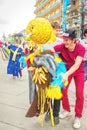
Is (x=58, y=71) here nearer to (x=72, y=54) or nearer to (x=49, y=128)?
(x=72, y=54)

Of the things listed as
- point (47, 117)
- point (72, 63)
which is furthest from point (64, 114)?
point (72, 63)

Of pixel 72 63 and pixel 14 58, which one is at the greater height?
pixel 72 63

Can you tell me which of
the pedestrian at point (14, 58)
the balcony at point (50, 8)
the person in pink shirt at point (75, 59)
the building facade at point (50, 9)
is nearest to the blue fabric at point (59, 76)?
the person in pink shirt at point (75, 59)

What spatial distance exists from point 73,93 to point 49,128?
92.1 inches

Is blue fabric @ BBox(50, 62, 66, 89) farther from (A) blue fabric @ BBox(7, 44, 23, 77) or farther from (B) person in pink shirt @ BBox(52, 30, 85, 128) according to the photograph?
(A) blue fabric @ BBox(7, 44, 23, 77)

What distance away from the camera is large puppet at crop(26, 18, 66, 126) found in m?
3.75

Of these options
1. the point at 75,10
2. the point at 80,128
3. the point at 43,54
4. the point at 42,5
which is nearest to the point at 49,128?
the point at 80,128

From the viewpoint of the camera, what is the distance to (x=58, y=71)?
3.81m

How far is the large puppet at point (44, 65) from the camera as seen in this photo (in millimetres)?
3746

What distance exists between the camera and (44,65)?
12.3 ft

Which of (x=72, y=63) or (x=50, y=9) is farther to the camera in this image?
(x=50, y=9)

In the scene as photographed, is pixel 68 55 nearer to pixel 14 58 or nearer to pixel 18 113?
pixel 18 113

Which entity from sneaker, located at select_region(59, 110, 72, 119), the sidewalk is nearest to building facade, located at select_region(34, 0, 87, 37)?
the sidewalk

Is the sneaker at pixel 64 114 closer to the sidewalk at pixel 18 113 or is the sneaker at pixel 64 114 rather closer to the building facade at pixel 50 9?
the sidewalk at pixel 18 113
